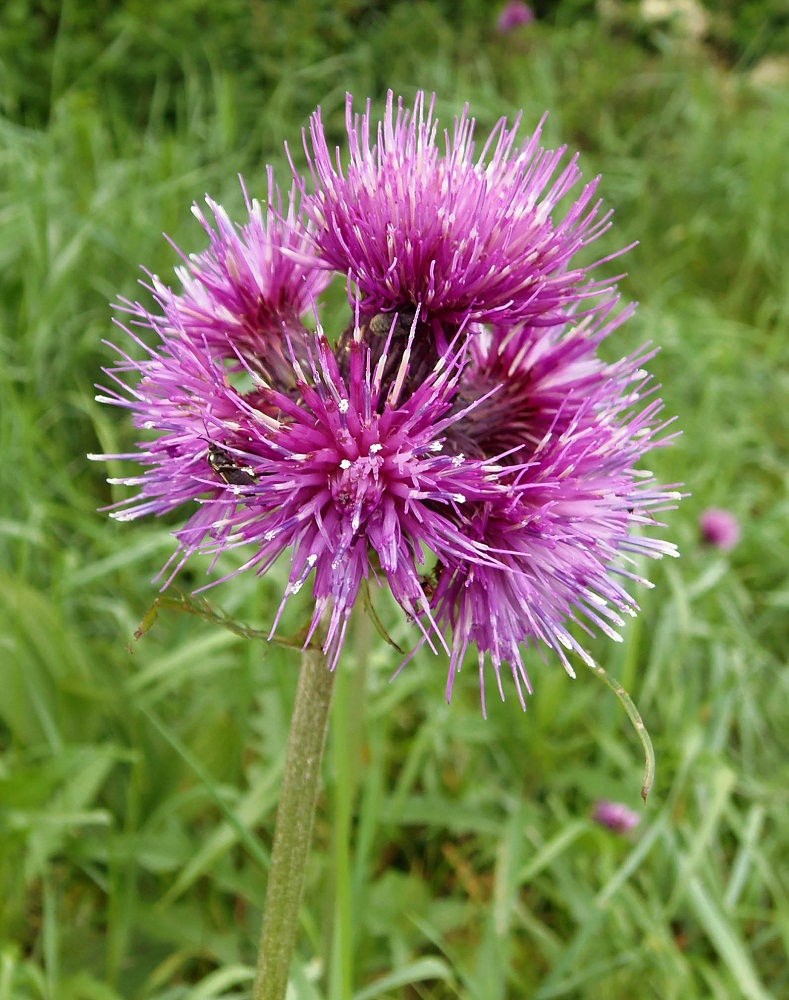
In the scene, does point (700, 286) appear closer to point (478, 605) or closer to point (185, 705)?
point (185, 705)

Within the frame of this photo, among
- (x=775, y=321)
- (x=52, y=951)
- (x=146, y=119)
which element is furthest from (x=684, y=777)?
(x=146, y=119)

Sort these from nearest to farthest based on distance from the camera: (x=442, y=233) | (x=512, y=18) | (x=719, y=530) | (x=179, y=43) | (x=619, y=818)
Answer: (x=442, y=233)
(x=619, y=818)
(x=719, y=530)
(x=179, y=43)
(x=512, y=18)

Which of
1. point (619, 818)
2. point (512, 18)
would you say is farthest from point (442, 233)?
point (512, 18)

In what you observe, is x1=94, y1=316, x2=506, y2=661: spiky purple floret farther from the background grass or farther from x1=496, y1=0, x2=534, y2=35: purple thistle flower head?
x1=496, y1=0, x2=534, y2=35: purple thistle flower head

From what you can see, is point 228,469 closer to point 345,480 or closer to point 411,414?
point 345,480

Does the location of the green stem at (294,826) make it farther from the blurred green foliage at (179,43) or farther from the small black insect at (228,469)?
the blurred green foliage at (179,43)

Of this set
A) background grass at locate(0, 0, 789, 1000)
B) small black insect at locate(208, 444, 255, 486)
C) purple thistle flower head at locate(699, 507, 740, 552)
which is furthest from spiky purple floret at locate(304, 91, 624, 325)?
purple thistle flower head at locate(699, 507, 740, 552)
